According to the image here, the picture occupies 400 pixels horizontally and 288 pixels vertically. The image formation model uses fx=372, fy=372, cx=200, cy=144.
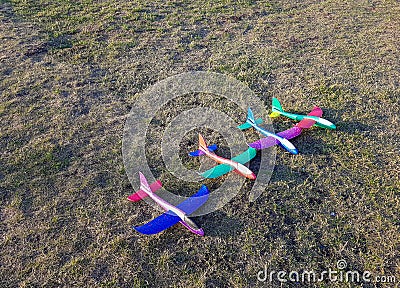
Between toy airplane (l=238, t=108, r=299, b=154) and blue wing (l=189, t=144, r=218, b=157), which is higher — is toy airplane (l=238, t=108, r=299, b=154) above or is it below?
above

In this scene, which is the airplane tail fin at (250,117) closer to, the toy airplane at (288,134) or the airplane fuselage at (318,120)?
the toy airplane at (288,134)

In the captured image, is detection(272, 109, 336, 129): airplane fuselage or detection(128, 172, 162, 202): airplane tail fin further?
detection(272, 109, 336, 129): airplane fuselage

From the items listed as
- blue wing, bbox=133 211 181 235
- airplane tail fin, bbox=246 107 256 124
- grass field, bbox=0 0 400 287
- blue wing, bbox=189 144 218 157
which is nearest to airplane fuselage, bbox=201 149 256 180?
blue wing, bbox=189 144 218 157

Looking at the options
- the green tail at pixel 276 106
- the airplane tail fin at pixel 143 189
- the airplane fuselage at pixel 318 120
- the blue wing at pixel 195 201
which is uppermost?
the green tail at pixel 276 106

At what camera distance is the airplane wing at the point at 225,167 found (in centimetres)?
503

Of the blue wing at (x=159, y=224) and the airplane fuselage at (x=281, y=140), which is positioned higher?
the airplane fuselage at (x=281, y=140)

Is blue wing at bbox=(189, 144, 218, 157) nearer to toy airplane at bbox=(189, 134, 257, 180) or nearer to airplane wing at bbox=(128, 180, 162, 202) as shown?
A: toy airplane at bbox=(189, 134, 257, 180)

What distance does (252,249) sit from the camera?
4227mm

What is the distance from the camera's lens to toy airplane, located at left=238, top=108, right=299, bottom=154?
5.39 metres

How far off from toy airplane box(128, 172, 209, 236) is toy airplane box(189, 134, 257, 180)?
32cm

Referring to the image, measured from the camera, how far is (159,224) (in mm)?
4293

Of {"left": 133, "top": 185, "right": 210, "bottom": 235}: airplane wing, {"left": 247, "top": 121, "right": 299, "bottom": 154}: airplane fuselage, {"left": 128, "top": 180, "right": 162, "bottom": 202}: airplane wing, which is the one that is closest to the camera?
{"left": 133, "top": 185, "right": 210, "bottom": 235}: airplane wing

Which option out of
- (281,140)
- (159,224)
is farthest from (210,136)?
(159,224)

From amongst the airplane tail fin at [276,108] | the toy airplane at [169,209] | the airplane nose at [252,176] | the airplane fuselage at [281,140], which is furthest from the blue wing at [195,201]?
the airplane tail fin at [276,108]
